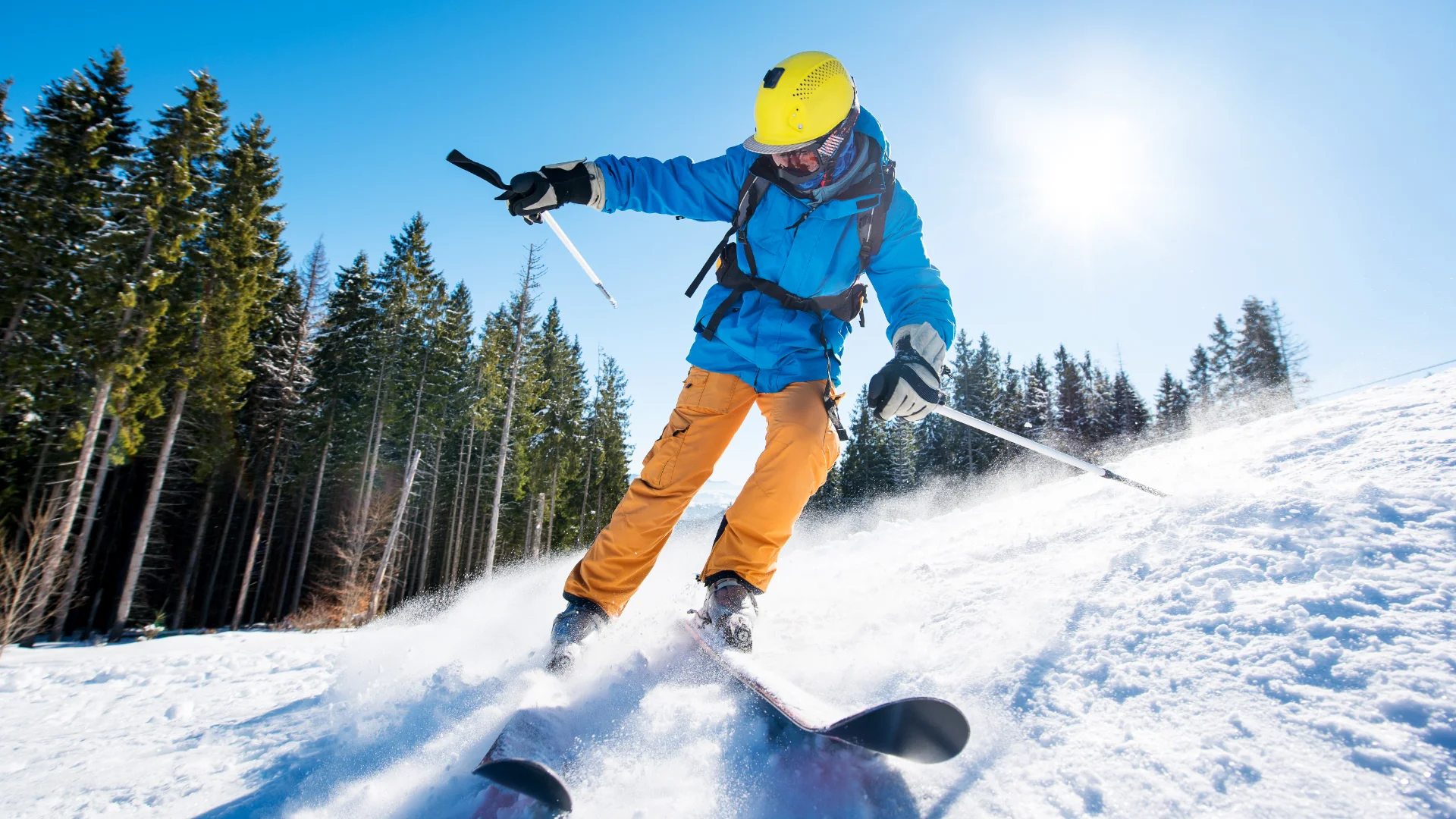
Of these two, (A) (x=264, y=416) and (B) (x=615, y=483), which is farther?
(B) (x=615, y=483)

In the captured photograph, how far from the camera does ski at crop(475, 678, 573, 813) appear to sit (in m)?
Answer: 1.32

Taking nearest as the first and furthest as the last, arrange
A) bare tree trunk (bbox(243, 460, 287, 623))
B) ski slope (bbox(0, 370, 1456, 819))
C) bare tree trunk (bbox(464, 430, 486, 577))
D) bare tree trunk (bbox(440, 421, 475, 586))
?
ski slope (bbox(0, 370, 1456, 819)), bare tree trunk (bbox(243, 460, 287, 623)), bare tree trunk (bbox(464, 430, 486, 577)), bare tree trunk (bbox(440, 421, 475, 586))

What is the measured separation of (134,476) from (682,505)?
107ft

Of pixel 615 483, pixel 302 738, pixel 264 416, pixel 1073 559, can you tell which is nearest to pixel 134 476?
pixel 264 416

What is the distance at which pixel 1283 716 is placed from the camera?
125 centimetres

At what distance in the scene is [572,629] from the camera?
247cm

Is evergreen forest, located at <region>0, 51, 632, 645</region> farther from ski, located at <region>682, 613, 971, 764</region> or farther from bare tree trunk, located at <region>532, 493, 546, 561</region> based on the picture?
ski, located at <region>682, 613, 971, 764</region>

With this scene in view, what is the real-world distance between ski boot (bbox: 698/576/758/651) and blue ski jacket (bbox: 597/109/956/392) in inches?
36.6

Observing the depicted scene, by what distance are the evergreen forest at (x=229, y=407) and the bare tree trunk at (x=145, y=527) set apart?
8 cm

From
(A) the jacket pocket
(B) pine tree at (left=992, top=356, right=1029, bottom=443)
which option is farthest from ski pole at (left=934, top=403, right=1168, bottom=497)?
(B) pine tree at (left=992, top=356, right=1029, bottom=443)

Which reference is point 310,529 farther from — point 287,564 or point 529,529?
point 529,529

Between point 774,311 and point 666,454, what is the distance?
0.87 meters

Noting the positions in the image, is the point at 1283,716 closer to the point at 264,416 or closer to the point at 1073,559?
the point at 1073,559

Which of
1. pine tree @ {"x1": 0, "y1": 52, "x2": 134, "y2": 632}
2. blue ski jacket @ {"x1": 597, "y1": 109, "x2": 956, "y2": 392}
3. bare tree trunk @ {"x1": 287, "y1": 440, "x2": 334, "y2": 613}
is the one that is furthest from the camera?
bare tree trunk @ {"x1": 287, "y1": 440, "x2": 334, "y2": 613}
